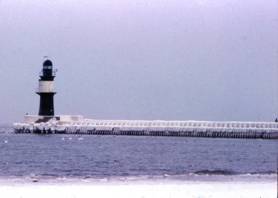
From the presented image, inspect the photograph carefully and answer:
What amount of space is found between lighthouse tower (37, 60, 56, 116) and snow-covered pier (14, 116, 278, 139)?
2652 mm

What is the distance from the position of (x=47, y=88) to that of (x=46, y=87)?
0.16m

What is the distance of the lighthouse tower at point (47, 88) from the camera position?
82.5m

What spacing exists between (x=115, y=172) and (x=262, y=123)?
50.6m

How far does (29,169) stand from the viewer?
33781 millimetres

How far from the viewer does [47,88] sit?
82375mm

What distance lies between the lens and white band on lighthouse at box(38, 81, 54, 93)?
82375 millimetres

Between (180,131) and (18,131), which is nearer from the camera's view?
(180,131)
